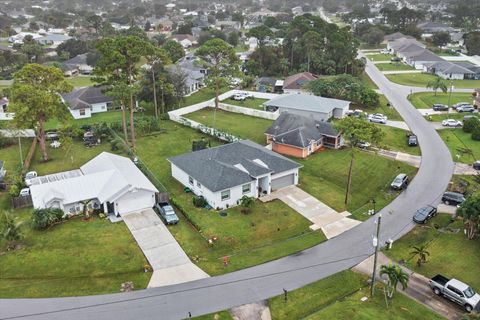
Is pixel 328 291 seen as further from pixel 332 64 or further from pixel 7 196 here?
pixel 332 64

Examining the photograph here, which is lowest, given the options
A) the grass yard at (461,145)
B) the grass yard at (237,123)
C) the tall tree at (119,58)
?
the grass yard at (237,123)

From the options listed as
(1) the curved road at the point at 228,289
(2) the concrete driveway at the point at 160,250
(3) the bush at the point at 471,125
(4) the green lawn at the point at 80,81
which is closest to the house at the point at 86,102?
(4) the green lawn at the point at 80,81

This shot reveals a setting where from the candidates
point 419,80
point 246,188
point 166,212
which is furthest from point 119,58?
point 419,80

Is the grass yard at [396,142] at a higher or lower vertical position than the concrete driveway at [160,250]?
higher

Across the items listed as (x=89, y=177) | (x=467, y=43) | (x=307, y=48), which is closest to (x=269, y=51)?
(x=307, y=48)

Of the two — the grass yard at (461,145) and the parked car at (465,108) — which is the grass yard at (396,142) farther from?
the parked car at (465,108)

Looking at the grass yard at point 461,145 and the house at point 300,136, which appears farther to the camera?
the house at point 300,136
